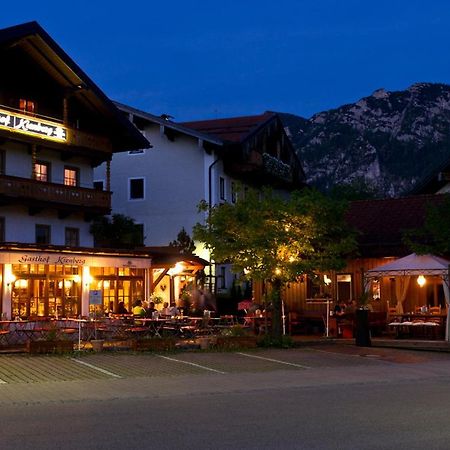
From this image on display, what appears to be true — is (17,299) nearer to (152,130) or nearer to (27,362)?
(27,362)

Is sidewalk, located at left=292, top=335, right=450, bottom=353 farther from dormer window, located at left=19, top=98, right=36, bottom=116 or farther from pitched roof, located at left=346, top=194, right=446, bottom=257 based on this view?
dormer window, located at left=19, top=98, right=36, bottom=116

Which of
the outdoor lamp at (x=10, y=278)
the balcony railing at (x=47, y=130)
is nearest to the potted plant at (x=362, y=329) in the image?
the outdoor lamp at (x=10, y=278)

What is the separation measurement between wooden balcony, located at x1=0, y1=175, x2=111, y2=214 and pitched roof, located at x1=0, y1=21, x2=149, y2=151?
11.9 feet

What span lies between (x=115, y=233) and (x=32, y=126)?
7.72 m

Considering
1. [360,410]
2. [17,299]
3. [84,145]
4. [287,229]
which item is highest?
[84,145]

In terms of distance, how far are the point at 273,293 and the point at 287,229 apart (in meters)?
2.12

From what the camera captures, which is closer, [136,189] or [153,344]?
[153,344]

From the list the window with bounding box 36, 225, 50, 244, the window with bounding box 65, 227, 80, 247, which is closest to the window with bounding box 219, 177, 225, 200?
the window with bounding box 65, 227, 80, 247

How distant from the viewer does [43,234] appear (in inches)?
1345

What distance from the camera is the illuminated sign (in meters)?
30.7

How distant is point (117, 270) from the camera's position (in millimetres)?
33219

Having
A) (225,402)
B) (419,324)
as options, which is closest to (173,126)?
(419,324)

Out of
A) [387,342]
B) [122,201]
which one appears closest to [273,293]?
[387,342]

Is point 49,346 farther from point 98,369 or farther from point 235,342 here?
point 235,342
